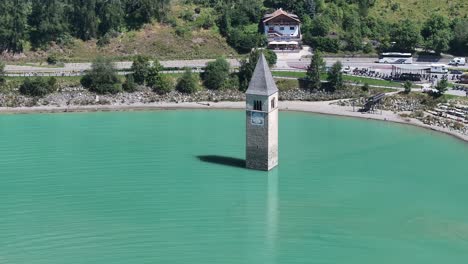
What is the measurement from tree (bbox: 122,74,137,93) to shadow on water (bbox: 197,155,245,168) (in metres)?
21.1

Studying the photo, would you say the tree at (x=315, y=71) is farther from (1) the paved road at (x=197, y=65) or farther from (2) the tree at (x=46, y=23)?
(2) the tree at (x=46, y=23)

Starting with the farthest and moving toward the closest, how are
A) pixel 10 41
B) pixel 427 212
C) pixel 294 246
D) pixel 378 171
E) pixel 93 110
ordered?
pixel 10 41 < pixel 93 110 < pixel 378 171 < pixel 427 212 < pixel 294 246

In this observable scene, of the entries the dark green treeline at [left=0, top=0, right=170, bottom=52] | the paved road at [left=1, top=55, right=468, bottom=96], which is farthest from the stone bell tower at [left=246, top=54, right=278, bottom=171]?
the dark green treeline at [left=0, top=0, right=170, bottom=52]

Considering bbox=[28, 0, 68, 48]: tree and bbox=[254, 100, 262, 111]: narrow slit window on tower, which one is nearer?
bbox=[254, 100, 262, 111]: narrow slit window on tower

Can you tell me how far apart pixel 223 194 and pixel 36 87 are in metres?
31.3

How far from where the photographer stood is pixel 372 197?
50.9 metres

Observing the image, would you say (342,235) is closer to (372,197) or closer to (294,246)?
(294,246)

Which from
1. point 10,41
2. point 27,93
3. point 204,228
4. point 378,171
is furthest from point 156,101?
point 204,228

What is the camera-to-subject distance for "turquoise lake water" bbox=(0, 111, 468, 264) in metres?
43.2

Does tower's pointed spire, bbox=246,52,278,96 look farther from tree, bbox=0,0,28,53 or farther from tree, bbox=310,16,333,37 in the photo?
tree, bbox=0,0,28,53

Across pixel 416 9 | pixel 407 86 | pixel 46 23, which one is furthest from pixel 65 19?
pixel 416 9

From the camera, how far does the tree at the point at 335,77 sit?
7656cm

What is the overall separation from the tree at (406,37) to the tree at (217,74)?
18.7 m

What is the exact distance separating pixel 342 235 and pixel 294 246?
9.80ft
